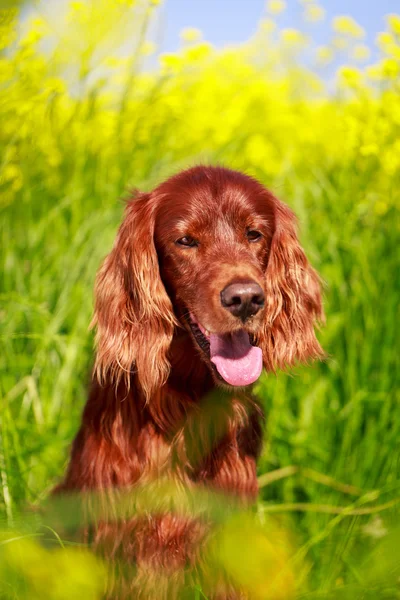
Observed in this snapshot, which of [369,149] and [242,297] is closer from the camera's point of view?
[242,297]

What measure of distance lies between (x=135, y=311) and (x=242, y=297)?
44 cm

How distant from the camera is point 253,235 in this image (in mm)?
2277

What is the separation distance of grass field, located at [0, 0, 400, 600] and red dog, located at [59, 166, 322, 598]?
358 millimetres

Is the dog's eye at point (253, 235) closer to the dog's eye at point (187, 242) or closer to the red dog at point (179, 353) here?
the red dog at point (179, 353)

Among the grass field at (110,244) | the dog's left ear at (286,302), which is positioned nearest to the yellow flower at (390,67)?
the grass field at (110,244)

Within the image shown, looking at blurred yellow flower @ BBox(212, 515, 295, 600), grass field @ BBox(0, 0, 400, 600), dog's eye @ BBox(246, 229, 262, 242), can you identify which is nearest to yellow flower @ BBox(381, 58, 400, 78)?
grass field @ BBox(0, 0, 400, 600)

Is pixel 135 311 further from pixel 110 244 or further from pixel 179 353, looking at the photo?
pixel 110 244

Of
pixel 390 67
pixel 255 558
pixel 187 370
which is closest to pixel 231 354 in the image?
pixel 187 370

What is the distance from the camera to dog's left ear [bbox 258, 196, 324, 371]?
2379 millimetres

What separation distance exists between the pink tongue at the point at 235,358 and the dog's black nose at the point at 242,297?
0.46 ft

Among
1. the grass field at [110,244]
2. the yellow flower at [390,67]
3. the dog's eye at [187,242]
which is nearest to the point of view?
the dog's eye at [187,242]

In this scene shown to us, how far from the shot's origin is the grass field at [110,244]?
2.89 meters

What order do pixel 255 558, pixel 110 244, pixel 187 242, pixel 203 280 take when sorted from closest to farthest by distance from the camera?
1. pixel 255 558
2. pixel 203 280
3. pixel 187 242
4. pixel 110 244

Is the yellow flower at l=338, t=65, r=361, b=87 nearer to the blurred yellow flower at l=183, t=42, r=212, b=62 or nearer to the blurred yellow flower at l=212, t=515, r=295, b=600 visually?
the blurred yellow flower at l=183, t=42, r=212, b=62
